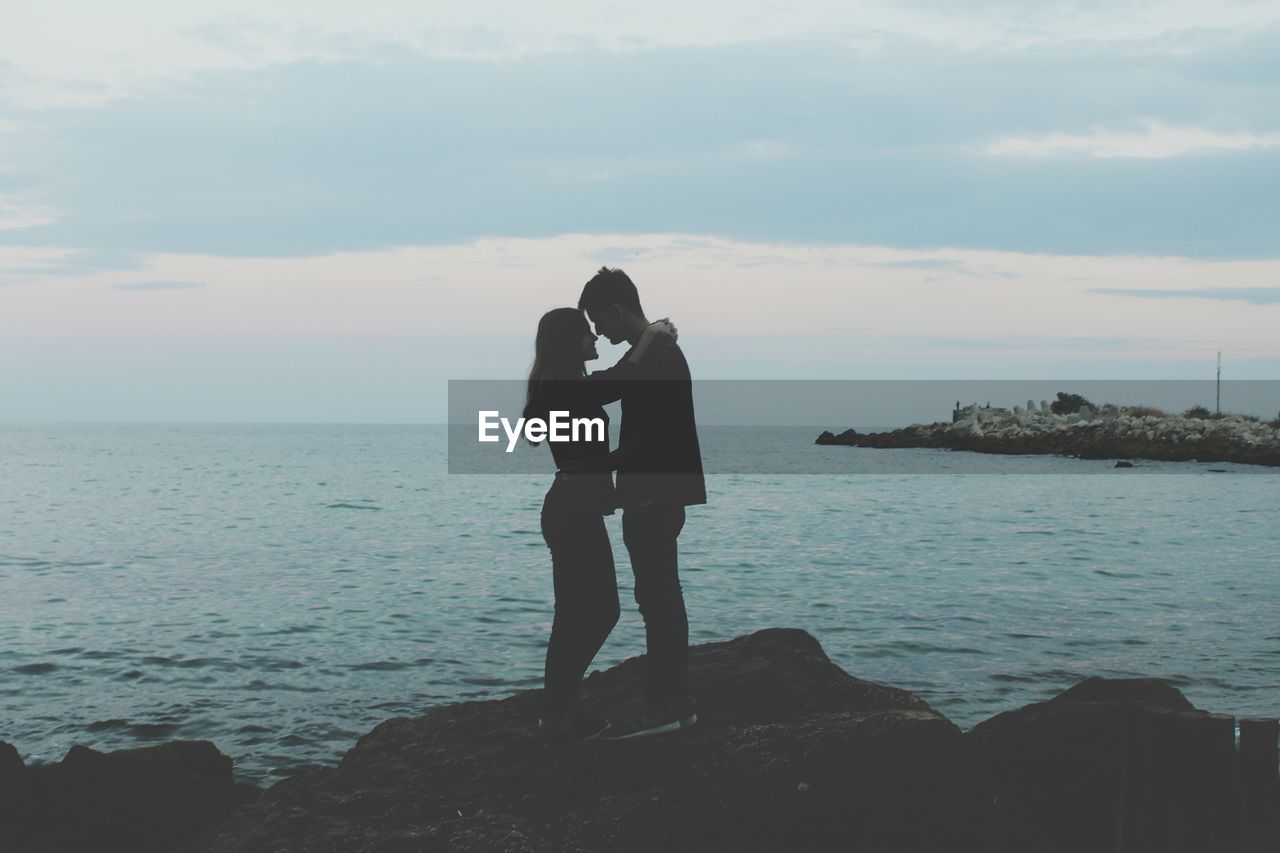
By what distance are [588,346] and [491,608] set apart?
11.3m

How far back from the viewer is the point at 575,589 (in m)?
5.95

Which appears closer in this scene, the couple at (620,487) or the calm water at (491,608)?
the couple at (620,487)

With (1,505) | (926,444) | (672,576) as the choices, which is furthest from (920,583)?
(926,444)

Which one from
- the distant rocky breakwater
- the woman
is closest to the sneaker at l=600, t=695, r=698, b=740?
the woman

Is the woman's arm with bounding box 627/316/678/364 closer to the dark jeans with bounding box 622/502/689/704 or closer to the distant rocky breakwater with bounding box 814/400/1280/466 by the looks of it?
the dark jeans with bounding box 622/502/689/704

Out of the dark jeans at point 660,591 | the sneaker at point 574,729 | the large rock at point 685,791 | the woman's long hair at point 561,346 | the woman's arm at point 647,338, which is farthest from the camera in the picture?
the sneaker at point 574,729

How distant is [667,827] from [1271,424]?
85.7 metres

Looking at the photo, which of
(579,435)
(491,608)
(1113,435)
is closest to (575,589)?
(579,435)

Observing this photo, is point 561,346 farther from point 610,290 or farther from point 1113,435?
point 1113,435

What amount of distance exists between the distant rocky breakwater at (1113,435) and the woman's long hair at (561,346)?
68.8 metres

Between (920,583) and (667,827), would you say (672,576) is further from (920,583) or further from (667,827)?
(920,583)

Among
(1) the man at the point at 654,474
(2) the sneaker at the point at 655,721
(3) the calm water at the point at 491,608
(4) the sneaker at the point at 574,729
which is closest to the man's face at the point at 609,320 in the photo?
(1) the man at the point at 654,474

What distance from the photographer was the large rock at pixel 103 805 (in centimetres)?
609

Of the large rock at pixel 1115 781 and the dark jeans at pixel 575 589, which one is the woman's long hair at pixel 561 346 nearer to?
the dark jeans at pixel 575 589
